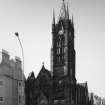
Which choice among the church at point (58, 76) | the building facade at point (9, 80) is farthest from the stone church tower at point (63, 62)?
the building facade at point (9, 80)

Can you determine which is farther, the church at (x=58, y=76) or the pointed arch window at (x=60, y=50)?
the pointed arch window at (x=60, y=50)

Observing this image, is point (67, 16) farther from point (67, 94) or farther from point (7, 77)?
A: point (7, 77)

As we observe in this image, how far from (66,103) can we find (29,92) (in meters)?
11.5

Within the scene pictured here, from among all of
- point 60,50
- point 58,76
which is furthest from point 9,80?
point 60,50

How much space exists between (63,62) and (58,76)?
405 centimetres

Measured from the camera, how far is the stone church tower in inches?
2428

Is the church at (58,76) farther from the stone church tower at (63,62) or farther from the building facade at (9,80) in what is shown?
the building facade at (9,80)

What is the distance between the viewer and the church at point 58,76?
6231cm

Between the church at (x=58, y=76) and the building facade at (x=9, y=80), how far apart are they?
38.8ft

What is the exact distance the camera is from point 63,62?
211ft

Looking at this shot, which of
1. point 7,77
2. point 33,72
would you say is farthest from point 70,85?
point 7,77

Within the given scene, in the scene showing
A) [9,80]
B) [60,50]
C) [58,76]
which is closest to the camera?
[9,80]

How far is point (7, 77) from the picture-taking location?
47688mm

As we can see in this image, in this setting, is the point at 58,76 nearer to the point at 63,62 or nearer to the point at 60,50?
the point at 63,62
